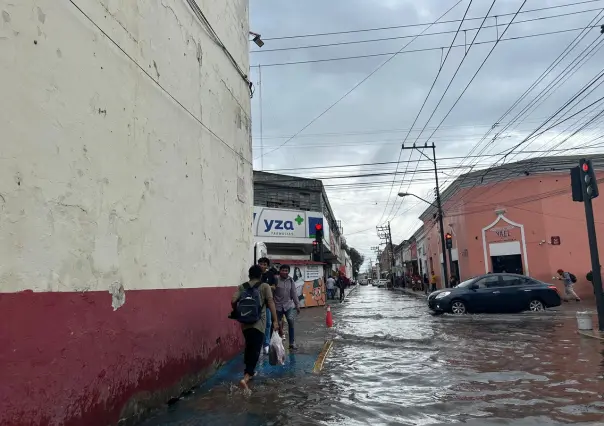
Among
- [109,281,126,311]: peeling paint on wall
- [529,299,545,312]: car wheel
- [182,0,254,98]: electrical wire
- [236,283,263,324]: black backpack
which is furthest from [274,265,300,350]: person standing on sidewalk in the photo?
[529,299,545,312]: car wheel

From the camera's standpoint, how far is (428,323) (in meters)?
14.2

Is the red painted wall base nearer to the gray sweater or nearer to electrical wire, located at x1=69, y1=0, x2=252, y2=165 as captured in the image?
electrical wire, located at x1=69, y1=0, x2=252, y2=165

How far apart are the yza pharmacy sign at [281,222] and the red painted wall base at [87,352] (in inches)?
861

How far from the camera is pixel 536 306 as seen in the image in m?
16.0

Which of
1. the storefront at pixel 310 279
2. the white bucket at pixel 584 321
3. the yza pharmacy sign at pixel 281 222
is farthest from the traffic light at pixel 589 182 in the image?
the yza pharmacy sign at pixel 281 222

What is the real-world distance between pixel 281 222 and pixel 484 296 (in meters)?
15.0

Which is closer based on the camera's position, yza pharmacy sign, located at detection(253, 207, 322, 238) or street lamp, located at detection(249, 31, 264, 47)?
street lamp, located at detection(249, 31, 264, 47)

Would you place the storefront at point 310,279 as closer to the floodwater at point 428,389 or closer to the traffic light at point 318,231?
the traffic light at point 318,231

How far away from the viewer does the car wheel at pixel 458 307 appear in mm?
16453

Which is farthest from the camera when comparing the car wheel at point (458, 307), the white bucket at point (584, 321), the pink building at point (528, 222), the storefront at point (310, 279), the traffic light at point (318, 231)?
the pink building at point (528, 222)

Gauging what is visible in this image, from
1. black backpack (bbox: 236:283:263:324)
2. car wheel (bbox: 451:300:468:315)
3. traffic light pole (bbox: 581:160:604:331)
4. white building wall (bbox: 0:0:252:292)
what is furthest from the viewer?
car wheel (bbox: 451:300:468:315)

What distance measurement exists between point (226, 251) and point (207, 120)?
7.33ft

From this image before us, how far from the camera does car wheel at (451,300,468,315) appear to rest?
16.5 metres

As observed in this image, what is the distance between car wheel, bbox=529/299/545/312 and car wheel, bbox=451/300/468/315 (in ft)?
6.88
